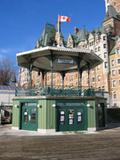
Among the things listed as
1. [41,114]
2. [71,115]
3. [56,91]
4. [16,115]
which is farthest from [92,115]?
[16,115]

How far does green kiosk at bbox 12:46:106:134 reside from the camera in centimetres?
2489

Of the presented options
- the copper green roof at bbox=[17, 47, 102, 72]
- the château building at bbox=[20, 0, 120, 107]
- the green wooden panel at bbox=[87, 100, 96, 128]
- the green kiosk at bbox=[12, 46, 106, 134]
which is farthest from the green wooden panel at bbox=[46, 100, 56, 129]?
the château building at bbox=[20, 0, 120, 107]

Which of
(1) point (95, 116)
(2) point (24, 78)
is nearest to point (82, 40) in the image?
(2) point (24, 78)

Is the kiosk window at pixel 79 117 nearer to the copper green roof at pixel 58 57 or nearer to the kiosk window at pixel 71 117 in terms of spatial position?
the kiosk window at pixel 71 117

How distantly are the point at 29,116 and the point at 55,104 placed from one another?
11.0 ft

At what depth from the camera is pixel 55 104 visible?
2498cm

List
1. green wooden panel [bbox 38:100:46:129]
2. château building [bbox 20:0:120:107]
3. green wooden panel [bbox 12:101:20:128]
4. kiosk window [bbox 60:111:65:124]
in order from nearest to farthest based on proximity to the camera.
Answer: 1. green wooden panel [bbox 38:100:46:129]
2. kiosk window [bbox 60:111:65:124]
3. green wooden panel [bbox 12:101:20:128]
4. château building [bbox 20:0:120:107]

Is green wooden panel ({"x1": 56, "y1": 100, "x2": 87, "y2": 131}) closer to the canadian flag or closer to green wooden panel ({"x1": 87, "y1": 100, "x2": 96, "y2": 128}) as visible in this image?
green wooden panel ({"x1": 87, "y1": 100, "x2": 96, "y2": 128})

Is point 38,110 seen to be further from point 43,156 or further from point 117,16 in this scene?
point 117,16

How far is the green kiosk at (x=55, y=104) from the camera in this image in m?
24.9

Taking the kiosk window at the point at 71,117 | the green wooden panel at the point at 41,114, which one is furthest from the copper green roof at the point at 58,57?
the kiosk window at the point at 71,117

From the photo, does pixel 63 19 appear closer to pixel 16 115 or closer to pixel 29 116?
pixel 29 116

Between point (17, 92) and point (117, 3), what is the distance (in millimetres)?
79542

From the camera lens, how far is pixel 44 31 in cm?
9650
